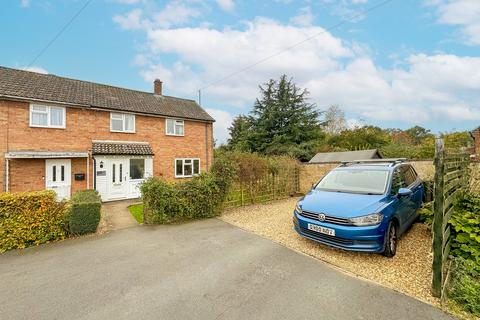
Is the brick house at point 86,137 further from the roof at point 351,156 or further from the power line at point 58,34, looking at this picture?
A: the roof at point 351,156

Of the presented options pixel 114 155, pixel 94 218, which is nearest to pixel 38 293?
pixel 94 218

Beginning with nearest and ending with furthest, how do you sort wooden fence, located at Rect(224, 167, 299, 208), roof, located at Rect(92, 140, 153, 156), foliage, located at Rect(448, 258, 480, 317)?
foliage, located at Rect(448, 258, 480, 317) < wooden fence, located at Rect(224, 167, 299, 208) < roof, located at Rect(92, 140, 153, 156)

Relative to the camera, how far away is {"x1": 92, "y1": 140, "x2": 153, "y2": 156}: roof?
11648 mm

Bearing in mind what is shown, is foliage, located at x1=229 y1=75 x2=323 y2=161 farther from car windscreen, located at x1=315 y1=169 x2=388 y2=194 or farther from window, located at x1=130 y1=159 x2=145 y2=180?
car windscreen, located at x1=315 y1=169 x2=388 y2=194


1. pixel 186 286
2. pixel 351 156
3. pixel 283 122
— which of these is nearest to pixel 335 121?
pixel 283 122

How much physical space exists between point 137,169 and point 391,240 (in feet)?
41.4

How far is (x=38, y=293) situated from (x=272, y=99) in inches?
1002

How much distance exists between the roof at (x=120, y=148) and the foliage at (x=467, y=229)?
43.0ft

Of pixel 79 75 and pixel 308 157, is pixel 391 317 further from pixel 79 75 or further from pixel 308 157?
pixel 308 157

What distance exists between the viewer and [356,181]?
5.40 meters

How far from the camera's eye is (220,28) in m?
10.7

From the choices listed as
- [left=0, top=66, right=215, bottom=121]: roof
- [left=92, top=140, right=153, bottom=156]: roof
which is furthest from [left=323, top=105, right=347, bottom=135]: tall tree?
[left=92, top=140, right=153, bottom=156]: roof

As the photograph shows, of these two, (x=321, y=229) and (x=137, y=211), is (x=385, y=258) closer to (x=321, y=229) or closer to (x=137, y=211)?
(x=321, y=229)

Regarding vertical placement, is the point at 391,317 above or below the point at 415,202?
below
